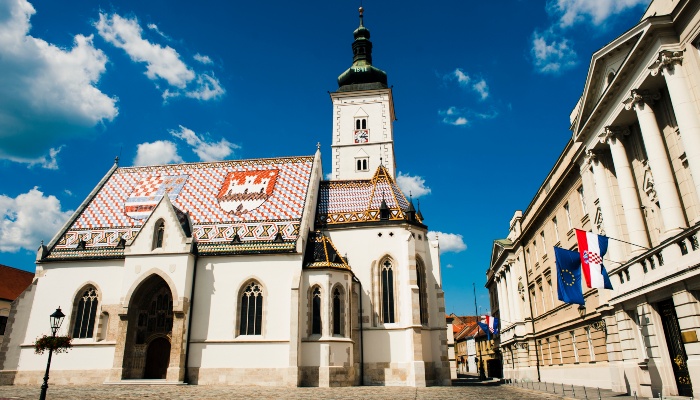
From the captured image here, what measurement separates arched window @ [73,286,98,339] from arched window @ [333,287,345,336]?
16.0m

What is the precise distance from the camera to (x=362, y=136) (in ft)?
151

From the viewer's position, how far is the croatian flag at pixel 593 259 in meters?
16.7

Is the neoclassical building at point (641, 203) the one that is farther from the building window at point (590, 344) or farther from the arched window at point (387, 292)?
the arched window at point (387, 292)

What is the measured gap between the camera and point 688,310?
1362 centimetres

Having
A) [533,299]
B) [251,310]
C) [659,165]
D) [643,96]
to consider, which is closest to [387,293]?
[251,310]

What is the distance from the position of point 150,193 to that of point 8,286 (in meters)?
23.8

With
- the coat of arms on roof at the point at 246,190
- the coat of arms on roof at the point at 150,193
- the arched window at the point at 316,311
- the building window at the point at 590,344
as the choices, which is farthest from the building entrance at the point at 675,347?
the coat of arms on roof at the point at 150,193

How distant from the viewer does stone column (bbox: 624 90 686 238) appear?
14.6m

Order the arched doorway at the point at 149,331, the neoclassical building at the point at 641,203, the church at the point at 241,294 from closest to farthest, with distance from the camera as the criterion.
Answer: the neoclassical building at the point at 641,203 < the church at the point at 241,294 < the arched doorway at the point at 149,331

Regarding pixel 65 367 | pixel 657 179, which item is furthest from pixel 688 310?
pixel 65 367

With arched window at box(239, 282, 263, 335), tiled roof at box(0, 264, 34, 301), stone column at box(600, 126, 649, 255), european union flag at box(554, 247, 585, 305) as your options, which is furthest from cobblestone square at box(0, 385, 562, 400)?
tiled roof at box(0, 264, 34, 301)

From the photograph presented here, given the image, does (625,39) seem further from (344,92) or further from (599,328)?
(344,92)

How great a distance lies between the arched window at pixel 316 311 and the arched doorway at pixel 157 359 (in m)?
9.76

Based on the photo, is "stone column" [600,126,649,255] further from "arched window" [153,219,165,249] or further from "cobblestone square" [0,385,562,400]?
"arched window" [153,219,165,249]
